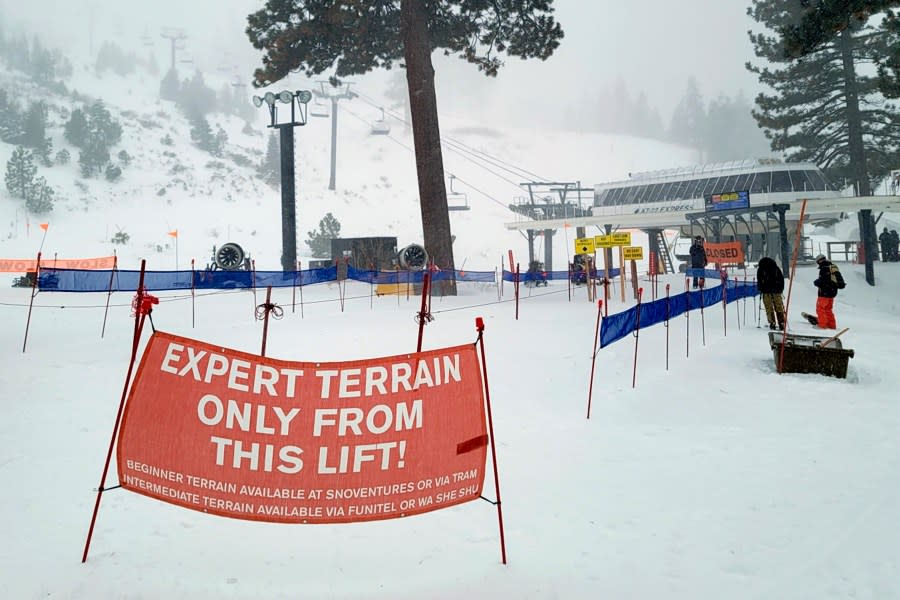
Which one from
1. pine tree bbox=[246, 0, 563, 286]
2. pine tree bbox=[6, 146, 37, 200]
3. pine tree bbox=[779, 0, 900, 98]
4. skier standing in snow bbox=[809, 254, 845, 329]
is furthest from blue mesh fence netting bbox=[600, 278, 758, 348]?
pine tree bbox=[6, 146, 37, 200]

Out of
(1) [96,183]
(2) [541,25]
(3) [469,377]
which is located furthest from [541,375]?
(1) [96,183]

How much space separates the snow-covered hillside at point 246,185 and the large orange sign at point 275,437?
4774 centimetres

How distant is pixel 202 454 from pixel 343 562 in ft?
3.94

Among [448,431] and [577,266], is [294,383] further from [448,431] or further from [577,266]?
[577,266]

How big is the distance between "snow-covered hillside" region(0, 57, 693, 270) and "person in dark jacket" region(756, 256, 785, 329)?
3839 centimetres

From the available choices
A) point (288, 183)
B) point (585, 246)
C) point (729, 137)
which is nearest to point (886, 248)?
point (585, 246)

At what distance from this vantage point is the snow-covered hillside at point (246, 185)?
185 feet

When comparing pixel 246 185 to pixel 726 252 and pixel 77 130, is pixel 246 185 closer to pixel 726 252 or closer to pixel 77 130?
pixel 77 130

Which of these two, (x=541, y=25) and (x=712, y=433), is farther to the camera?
(x=541, y=25)

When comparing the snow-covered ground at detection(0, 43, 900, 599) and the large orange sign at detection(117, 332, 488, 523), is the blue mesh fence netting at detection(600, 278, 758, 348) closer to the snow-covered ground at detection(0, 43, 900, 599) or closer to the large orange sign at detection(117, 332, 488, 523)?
the snow-covered ground at detection(0, 43, 900, 599)

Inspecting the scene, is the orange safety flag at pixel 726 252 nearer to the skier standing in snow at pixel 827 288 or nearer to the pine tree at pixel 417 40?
the skier standing in snow at pixel 827 288

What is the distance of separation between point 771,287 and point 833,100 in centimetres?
2844

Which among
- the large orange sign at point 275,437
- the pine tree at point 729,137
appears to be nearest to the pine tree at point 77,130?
the large orange sign at point 275,437

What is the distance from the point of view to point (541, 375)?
911cm
